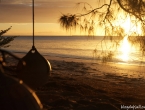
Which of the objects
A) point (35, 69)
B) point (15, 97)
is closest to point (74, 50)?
point (35, 69)

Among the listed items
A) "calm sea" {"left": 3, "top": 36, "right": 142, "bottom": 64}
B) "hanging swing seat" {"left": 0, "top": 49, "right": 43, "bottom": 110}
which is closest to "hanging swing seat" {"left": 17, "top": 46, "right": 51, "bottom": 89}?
"hanging swing seat" {"left": 0, "top": 49, "right": 43, "bottom": 110}

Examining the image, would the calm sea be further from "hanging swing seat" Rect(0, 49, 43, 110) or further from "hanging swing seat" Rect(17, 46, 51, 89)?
"hanging swing seat" Rect(0, 49, 43, 110)

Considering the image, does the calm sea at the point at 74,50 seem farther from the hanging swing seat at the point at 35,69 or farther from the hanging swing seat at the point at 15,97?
the hanging swing seat at the point at 15,97

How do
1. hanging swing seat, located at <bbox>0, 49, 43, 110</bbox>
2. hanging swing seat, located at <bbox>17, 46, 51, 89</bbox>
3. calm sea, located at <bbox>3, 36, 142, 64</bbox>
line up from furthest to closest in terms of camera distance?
calm sea, located at <bbox>3, 36, 142, 64</bbox>, hanging swing seat, located at <bbox>17, 46, 51, 89</bbox>, hanging swing seat, located at <bbox>0, 49, 43, 110</bbox>

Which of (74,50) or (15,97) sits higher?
(15,97)

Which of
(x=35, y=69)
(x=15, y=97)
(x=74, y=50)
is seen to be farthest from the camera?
(x=74, y=50)

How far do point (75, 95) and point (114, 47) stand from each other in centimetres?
126

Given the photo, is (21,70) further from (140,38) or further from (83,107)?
(140,38)

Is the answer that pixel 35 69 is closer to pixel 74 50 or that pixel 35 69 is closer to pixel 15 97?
pixel 15 97

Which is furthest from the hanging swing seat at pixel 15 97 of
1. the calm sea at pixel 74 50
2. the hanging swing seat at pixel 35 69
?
the calm sea at pixel 74 50

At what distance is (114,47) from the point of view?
Result: 6.32 m

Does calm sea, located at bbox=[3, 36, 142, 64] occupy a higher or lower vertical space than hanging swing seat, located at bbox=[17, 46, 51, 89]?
lower

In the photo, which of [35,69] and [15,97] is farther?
[35,69]

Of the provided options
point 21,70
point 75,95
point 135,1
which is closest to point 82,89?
point 75,95
